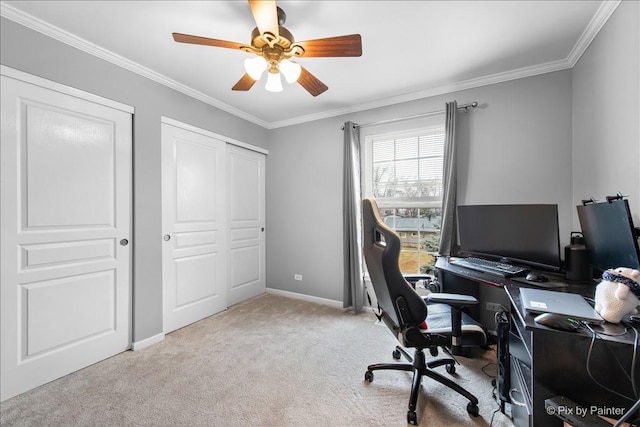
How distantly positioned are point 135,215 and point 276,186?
1900mm

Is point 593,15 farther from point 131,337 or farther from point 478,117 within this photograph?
point 131,337

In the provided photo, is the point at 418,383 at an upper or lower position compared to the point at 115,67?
lower

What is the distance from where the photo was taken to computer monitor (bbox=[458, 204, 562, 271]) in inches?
75.2

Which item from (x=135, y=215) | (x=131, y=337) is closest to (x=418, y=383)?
(x=131, y=337)

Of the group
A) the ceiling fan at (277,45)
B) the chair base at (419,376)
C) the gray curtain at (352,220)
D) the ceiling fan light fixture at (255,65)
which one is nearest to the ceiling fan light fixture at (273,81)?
the ceiling fan at (277,45)

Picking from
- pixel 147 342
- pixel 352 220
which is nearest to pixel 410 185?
pixel 352 220

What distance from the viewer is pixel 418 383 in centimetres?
167

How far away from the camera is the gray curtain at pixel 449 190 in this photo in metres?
2.65

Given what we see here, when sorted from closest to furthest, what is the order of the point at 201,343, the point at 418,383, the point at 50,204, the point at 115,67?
the point at 418,383 < the point at 50,204 < the point at 115,67 < the point at 201,343

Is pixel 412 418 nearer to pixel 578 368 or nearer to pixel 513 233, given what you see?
pixel 578 368

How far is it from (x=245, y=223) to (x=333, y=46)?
8.60 ft

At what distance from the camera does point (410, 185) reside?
3.10m

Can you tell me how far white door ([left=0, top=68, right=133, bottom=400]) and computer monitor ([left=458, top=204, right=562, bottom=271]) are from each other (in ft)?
10.1

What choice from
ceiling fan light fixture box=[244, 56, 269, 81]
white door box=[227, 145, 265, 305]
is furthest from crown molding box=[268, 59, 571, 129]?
ceiling fan light fixture box=[244, 56, 269, 81]
